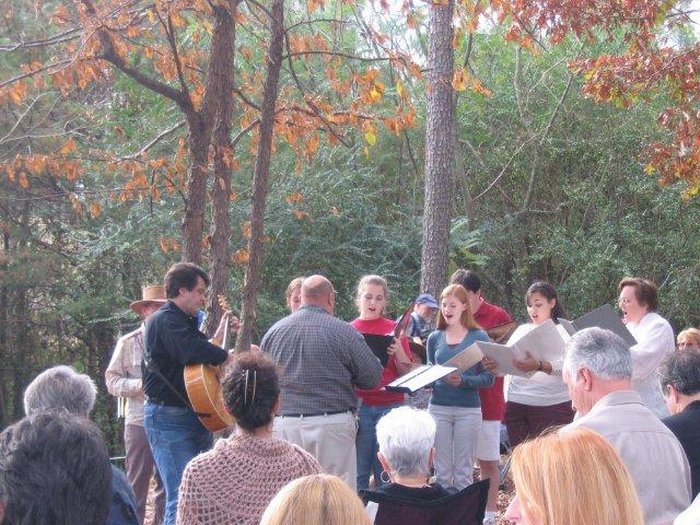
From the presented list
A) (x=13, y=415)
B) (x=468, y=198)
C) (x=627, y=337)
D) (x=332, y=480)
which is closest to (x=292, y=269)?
(x=468, y=198)

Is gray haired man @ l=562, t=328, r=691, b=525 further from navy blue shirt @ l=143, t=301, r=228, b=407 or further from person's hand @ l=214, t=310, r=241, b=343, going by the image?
person's hand @ l=214, t=310, r=241, b=343

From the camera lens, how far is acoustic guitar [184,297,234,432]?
6.06 m

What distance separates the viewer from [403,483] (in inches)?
169

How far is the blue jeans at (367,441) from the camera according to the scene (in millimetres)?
7391

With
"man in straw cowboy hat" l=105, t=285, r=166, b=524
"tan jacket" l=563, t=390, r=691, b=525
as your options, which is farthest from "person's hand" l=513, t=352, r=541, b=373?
"tan jacket" l=563, t=390, r=691, b=525

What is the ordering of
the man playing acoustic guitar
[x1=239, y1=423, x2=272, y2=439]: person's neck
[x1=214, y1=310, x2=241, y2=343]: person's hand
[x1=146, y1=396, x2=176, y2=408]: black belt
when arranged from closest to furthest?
[x1=239, y1=423, x2=272, y2=439]: person's neck < the man playing acoustic guitar < [x1=146, y1=396, x2=176, y2=408]: black belt < [x1=214, y1=310, x2=241, y2=343]: person's hand

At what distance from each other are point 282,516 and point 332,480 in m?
0.16

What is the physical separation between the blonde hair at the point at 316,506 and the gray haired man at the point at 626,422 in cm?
176

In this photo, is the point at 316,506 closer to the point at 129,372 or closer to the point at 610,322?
the point at 610,322

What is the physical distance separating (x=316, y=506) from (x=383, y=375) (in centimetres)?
522

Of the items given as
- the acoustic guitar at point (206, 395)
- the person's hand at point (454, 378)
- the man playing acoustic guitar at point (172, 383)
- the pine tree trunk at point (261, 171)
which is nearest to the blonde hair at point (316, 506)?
the acoustic guitar at point (206, 395)

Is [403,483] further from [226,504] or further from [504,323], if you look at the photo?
A: [504,323]

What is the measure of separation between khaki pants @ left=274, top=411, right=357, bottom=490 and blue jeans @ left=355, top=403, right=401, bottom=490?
88cm

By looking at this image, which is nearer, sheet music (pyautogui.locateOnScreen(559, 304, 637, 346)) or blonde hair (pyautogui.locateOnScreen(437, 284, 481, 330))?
sheet music (pyautogui.locateOnScreen(559, 304, 637, 346))
